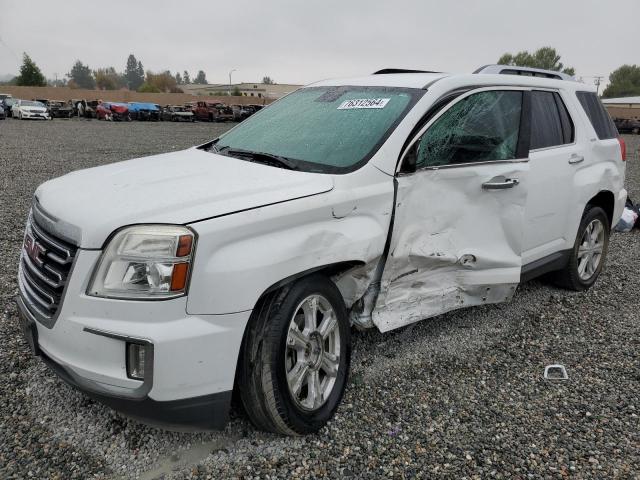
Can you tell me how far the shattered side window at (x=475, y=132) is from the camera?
10.4 feet

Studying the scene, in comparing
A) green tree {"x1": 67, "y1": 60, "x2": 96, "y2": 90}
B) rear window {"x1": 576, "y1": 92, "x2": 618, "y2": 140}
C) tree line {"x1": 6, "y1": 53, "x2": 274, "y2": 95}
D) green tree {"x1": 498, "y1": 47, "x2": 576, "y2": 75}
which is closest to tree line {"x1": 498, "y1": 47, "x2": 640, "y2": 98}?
green tree {"x1": 498, "y1": 47, "x2": 576, "y2": 75}

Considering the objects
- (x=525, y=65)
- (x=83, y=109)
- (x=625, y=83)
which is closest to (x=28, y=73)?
(x=83, y=109)

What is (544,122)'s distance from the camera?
408 centimetres

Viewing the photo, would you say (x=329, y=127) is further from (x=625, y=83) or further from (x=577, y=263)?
(x=625, y=83)

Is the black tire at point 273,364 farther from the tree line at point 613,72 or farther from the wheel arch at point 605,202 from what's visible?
the tree line at point 613,72

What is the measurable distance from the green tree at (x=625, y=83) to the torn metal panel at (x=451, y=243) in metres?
109

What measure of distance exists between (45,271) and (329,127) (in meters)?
1.82

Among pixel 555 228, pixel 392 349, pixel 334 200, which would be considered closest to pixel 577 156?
pixel 555 228

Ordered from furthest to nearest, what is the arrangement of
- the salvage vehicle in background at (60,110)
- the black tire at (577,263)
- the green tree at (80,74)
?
the green tree at (80,74) → the salvage vehicle in background at (60,110) → the black tire at (577,263)

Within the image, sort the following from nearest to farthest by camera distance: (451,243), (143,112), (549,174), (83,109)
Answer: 1. (451,243)
2. (549,174)
3. (83,109)
4. (143,112)

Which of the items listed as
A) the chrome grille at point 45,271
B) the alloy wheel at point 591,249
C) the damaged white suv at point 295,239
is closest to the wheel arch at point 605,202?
the alloy wheel at point 591,249

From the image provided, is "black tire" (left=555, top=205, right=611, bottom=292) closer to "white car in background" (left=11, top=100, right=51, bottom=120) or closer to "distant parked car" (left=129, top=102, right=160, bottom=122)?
"white car in background" (left=11, top=100, right=51, bottom=120)

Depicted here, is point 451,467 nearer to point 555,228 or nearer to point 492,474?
point 492,474

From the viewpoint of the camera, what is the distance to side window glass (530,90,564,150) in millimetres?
3943
